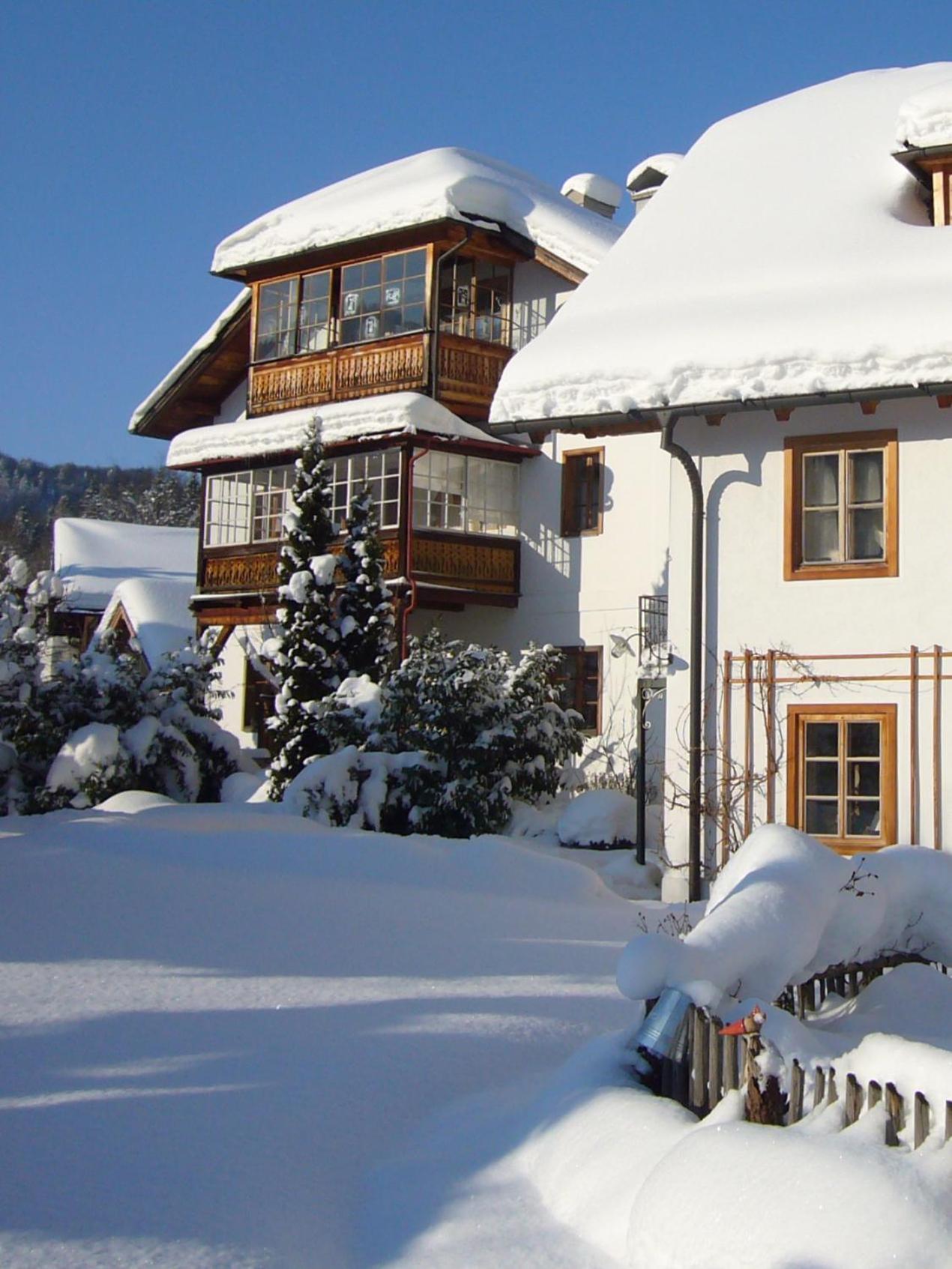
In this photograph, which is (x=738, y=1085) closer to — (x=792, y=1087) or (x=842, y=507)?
(x=792, y=1087)

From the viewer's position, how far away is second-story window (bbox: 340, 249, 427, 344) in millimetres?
23953

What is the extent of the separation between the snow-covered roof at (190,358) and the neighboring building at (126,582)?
405cm

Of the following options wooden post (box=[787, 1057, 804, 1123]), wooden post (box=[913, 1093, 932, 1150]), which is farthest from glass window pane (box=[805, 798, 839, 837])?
wooden post (box=[913, 1093, 932, 1150])

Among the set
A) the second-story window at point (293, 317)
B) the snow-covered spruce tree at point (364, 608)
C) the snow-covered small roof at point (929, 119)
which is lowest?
the snow-covered spruce tree at point (364, 608)

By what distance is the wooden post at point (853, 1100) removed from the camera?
521 centimetres

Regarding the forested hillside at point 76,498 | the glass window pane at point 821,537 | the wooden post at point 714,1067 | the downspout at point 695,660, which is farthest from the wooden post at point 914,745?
the forested hillside at point 76,498

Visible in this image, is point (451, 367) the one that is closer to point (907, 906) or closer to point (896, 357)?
point (896, 357)

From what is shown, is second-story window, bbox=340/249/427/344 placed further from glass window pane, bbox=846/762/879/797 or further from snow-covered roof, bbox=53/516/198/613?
snow-covered roof, bbox=53/516/198/613

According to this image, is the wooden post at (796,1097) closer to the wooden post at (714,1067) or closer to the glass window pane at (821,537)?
the wooden post at (714,1067)

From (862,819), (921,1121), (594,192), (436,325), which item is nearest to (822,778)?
(862,819)

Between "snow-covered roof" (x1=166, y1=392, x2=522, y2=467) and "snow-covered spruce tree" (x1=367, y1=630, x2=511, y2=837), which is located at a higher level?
"snow-covered roof" (x1=166, y1=392, x2=522, y2=467)

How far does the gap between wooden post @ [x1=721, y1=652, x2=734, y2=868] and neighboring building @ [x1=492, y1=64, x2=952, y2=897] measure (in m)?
0.02

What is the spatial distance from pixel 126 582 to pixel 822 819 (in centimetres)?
2282

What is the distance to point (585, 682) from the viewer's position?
74.6 ft
